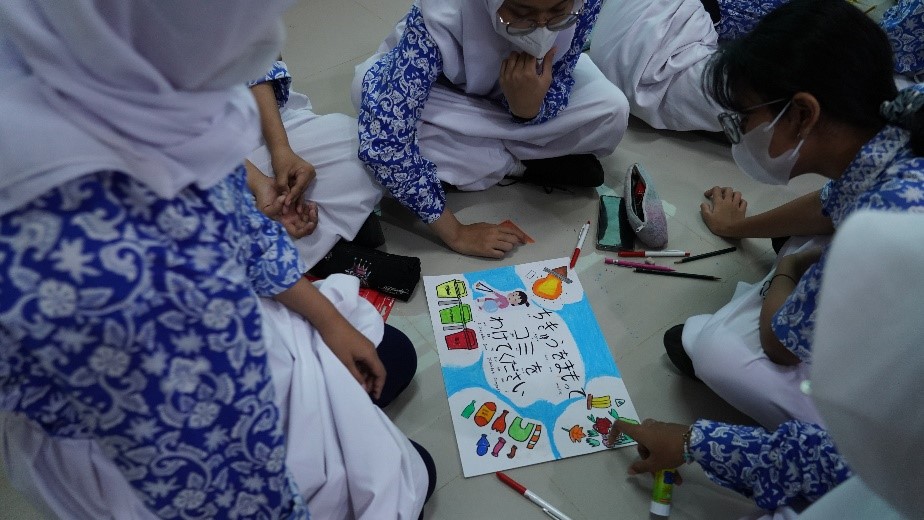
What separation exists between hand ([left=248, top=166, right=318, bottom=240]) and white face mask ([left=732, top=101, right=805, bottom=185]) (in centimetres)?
95

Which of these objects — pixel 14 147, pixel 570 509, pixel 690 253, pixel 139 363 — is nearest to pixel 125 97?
pixel 14 147

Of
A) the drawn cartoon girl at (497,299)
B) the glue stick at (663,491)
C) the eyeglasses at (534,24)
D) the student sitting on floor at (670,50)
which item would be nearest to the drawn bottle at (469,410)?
the drawn cartoon girl at (497,299)

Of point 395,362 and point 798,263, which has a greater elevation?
point 798,263

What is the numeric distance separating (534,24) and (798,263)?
734 mm

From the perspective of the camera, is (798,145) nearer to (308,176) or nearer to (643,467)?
(643,467)

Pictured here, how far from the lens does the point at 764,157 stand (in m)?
1.20

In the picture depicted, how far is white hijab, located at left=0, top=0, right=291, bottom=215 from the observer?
50 centimetres

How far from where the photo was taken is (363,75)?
1649mm

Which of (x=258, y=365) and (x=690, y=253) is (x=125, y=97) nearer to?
(x=258, y=365)

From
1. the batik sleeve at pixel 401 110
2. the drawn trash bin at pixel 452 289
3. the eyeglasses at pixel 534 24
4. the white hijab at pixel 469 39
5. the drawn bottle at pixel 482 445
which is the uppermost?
the eyeglasses at pixel 534 24

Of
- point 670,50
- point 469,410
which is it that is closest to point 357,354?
point 469,410

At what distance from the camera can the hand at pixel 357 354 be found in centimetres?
103

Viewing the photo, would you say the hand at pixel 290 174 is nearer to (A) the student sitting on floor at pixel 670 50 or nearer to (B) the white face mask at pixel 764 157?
(B) the white face mask at pixel 764 157

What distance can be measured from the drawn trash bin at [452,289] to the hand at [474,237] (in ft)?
0.34
